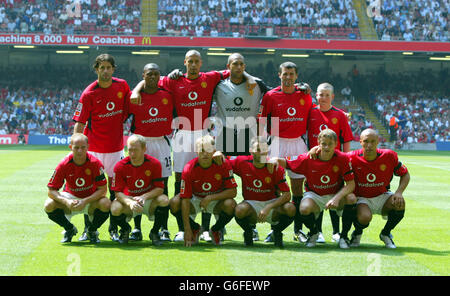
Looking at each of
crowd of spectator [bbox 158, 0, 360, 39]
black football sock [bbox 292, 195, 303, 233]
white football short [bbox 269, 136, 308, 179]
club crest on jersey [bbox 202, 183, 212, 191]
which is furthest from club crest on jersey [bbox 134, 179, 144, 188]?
crowd of spectator [bbox 158, 0, 360, 39]

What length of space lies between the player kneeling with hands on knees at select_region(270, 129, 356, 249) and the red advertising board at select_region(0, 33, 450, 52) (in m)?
26.5

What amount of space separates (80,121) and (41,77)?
103 ft

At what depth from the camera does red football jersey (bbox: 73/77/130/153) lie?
7.14 m

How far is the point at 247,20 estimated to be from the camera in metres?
34.2

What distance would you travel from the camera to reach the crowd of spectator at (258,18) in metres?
33.7

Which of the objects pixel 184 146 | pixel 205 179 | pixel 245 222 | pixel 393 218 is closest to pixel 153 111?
pixel 184 146

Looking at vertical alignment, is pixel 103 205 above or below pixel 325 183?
below

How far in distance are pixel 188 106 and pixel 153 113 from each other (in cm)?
44

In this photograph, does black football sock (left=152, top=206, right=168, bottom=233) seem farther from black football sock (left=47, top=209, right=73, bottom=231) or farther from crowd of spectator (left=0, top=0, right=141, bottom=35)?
crowd of spectator (left=0, top=0, right=141, bottom=35)

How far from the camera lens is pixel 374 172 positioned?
6711 mm

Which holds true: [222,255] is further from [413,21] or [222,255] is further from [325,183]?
[413,21]

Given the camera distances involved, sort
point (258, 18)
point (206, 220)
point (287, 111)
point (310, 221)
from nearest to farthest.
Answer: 1. point (310, 221)
2. point (206, 220)
3. point (287, 111)
4. point (258, 18)

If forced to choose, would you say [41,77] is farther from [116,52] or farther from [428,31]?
[428,31]
